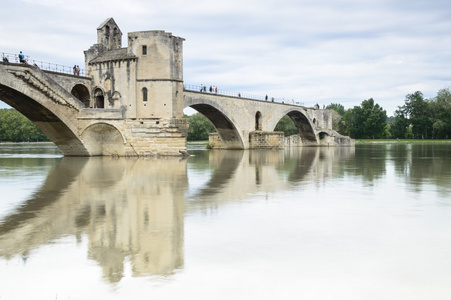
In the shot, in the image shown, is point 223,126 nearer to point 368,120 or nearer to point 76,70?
point 76,70

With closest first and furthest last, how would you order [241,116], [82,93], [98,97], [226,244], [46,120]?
1. [226,244]
2. [46,120]
3. [98,97]
4. [82,93]
5. [241,116]

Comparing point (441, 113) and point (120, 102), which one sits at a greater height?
point (441, 113)

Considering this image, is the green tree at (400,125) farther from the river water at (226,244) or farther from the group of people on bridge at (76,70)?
the river water at (226,244)

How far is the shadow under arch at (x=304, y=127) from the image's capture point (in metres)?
72.6

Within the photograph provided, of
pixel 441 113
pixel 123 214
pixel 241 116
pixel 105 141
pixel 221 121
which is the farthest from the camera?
pixel 441 113

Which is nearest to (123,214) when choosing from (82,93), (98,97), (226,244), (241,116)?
(226,244)

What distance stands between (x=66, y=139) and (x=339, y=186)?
25120 mm

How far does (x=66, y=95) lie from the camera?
33.5 m

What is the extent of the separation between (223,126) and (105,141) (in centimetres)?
1922

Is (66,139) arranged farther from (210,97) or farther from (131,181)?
(131,181)

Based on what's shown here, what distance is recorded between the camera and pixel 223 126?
178 feet

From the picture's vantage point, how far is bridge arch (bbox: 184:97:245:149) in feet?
152

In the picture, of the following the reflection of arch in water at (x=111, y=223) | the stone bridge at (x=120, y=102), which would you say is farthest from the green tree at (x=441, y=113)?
the reflection of arch in water at (x=111, y=223)

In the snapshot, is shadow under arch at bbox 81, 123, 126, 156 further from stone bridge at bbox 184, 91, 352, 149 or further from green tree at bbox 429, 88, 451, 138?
green tree at bbox 429, 88, 451, 138
